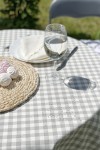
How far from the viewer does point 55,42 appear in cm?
136

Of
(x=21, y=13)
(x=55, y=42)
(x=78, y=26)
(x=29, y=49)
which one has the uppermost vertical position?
(x=55, y=42)

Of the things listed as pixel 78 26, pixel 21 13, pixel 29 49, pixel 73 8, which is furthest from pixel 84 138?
pixel 78 26

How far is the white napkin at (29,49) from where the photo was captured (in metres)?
1.55

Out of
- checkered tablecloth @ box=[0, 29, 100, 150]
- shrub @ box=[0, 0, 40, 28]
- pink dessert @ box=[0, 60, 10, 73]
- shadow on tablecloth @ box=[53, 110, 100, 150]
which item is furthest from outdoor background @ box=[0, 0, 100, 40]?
shadow on tablecloth @ box=[53, 110, 100, 150]

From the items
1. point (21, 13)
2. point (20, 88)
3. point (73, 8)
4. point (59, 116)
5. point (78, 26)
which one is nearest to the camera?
point (59, 116)

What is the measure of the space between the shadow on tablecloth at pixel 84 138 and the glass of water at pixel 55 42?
1.60 feet

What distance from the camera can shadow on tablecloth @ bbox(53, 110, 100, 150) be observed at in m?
0.90

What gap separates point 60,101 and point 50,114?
0.09 meters

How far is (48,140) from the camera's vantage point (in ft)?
3.66

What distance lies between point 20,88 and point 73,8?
146cm

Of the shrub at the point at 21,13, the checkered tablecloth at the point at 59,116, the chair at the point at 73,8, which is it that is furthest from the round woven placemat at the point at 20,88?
the shrub at the point at 21,13

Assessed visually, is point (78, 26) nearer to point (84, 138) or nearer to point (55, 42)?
point (55, 42)

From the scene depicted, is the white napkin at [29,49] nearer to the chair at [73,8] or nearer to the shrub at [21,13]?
the chair at [73,8]

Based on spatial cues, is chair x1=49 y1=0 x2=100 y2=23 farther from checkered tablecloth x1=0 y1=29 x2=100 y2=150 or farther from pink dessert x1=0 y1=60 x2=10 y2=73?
pink dessert x1=0 y1=60 x2=10 y2=73
